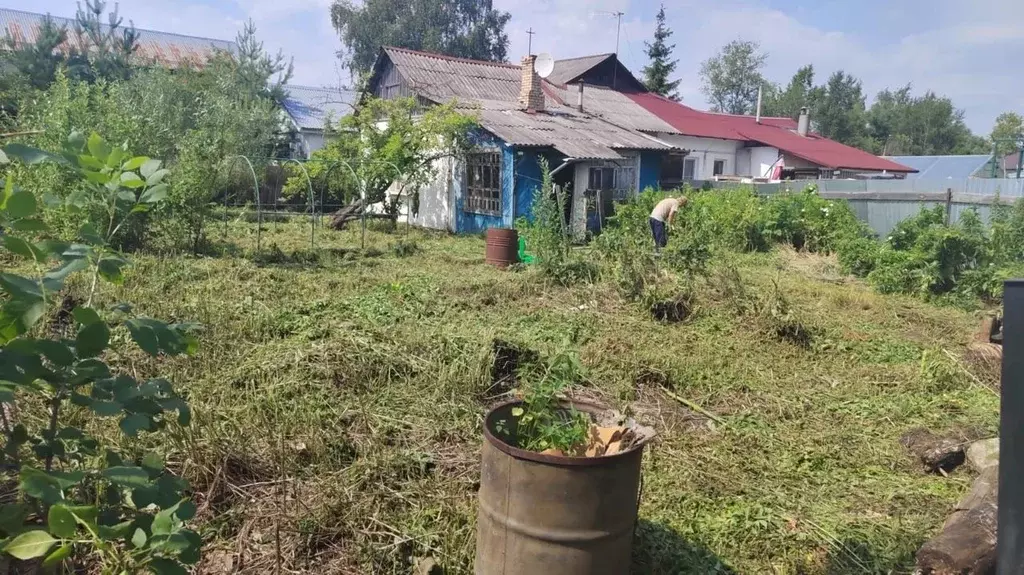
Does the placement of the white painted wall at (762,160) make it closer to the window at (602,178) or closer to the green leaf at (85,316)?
the window at (602,178)

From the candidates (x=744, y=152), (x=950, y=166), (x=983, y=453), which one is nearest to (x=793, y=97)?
(x=950, y=166)

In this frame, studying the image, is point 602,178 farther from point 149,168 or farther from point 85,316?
point 85,316

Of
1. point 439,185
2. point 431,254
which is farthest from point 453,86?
point 431,254

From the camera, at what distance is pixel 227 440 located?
142 inches

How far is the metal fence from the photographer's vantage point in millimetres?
11641

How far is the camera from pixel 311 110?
29.0m

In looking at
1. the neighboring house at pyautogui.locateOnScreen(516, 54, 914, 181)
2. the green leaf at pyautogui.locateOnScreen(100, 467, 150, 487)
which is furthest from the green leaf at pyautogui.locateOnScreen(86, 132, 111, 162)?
the neighboring house at pyautogui.locateOnScreen(516, 54, 914, 181)

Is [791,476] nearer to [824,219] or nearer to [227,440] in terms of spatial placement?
[227,440]

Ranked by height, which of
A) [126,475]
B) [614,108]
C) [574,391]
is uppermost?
[614,108]

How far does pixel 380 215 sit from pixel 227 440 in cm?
1320

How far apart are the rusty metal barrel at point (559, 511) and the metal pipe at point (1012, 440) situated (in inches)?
43.9

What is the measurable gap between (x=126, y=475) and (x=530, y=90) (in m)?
17.9

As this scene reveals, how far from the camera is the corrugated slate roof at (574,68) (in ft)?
87.2

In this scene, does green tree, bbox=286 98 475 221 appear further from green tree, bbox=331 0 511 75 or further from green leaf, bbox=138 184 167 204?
green tree, bbox=331 0 511 75
